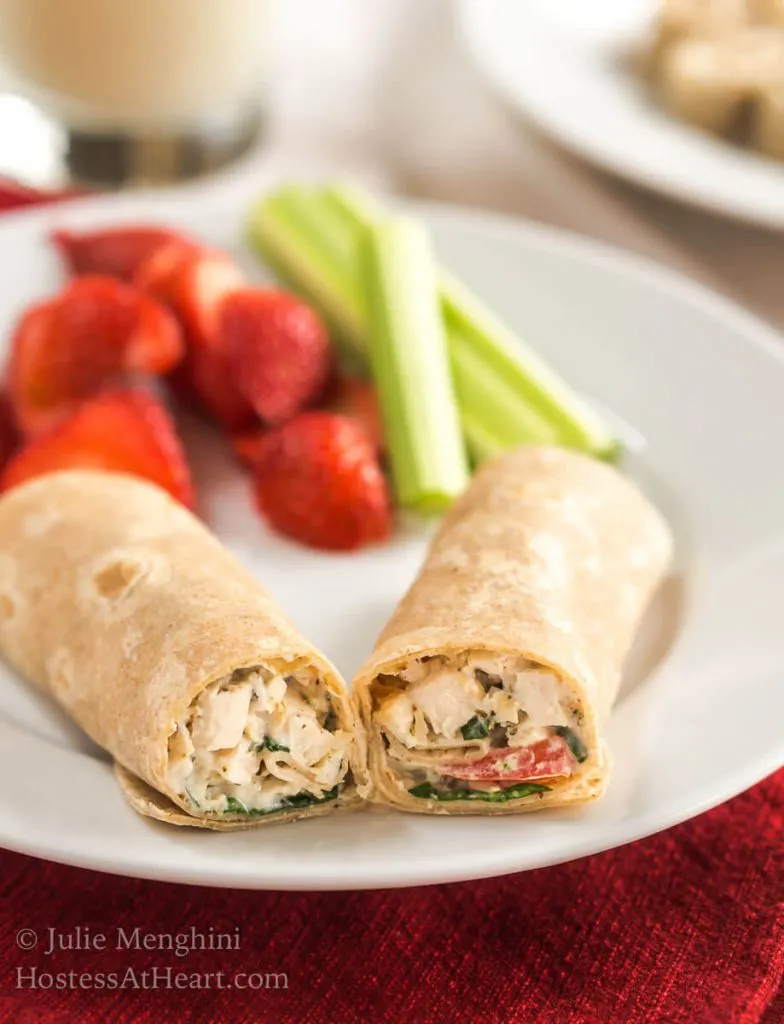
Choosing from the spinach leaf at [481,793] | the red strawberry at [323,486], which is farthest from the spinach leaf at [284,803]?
the red strawberry at [323,486]

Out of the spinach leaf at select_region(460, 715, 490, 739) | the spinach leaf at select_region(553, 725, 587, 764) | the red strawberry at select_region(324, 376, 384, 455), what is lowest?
the red strawberry at select_region(324, 376, 384, 455)

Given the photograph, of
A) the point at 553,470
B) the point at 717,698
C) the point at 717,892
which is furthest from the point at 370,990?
the point at 553,470

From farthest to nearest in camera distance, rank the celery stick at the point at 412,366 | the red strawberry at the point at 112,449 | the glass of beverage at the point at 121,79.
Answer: the glass of beverage at the point at 121,79, the celery stick at the point at 412,366, the red strawberry at the point at 112,449

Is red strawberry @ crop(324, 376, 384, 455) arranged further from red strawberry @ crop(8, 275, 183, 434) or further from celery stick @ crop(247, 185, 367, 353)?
red strawberry @ crop(8, 275, 183, 434)

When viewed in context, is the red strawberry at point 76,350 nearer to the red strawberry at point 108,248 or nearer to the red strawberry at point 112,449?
the red strawberry at point 112,449

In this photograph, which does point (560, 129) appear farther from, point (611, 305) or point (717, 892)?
point (717, 892)

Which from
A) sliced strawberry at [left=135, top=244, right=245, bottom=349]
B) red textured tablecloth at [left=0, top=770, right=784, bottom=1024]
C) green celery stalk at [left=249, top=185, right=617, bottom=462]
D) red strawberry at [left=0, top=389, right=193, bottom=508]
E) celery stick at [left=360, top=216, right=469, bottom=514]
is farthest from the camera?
sliced strawberry at [left=135, top=244, right=245, bottom=349]

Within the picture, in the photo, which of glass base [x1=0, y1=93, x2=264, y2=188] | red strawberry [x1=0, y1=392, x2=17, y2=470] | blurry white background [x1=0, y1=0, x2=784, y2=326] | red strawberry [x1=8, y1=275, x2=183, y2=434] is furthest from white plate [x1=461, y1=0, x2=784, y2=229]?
red strawberry [x1=0, y1=392, x2=17, y2=470]
